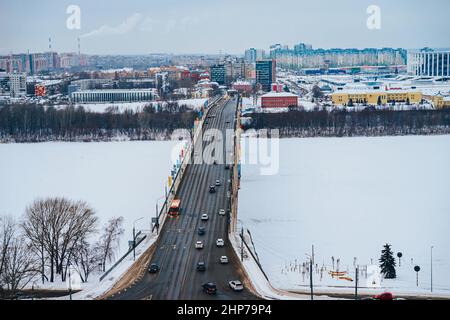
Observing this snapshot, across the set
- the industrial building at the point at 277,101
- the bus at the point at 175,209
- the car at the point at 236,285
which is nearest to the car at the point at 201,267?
the car at the point at 236,285

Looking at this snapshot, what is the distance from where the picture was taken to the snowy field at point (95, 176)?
5262 millimetres

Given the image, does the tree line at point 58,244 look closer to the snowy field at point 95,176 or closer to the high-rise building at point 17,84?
the snowy field at point 95,176

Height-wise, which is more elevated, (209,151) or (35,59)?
(35,59)

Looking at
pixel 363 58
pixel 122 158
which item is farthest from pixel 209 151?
pixel 363 58

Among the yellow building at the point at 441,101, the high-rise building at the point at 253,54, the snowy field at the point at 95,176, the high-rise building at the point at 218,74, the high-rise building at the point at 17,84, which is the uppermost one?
the high-rise building at the point at 253,54

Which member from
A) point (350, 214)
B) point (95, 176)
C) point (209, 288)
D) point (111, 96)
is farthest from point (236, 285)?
point (111, 96)

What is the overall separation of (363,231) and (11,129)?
8.53 m

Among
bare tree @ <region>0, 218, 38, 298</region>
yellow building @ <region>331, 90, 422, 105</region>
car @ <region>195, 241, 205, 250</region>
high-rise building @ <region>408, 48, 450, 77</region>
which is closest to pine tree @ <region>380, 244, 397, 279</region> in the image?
car @ <region>195, 241, 205, 250</region>

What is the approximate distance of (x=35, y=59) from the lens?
59.4 ft

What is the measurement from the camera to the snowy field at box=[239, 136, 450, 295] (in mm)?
3707

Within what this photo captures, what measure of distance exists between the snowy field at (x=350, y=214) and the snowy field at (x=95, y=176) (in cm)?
96

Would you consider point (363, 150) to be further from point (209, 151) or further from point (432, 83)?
point (432, 83)
